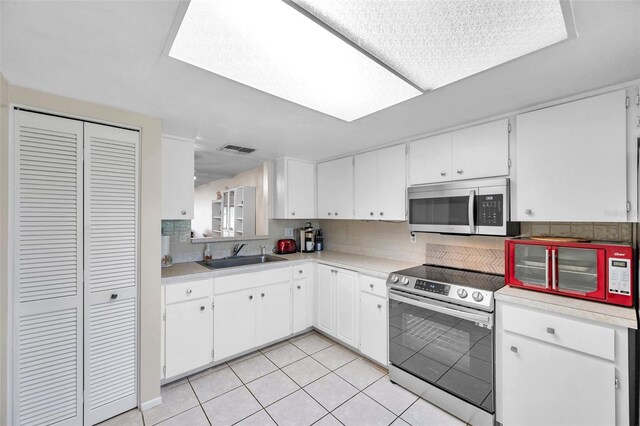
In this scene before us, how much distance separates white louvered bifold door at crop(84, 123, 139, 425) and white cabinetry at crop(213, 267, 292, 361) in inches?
27.3

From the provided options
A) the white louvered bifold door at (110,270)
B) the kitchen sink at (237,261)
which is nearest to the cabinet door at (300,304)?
the kitchen sink at (237,261)

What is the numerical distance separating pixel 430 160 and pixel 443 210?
1.57 ft

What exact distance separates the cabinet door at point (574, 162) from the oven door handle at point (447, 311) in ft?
2.47

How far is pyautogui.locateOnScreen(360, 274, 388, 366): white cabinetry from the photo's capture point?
246 cm

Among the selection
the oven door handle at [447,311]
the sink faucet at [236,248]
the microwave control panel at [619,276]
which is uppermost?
the microwave control panel at [619,276]

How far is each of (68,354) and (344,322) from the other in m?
2.20

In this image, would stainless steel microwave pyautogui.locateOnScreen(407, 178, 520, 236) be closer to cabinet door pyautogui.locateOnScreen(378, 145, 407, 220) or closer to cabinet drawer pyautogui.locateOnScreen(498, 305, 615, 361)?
cabinet door pyautogui.locateOnScreen(378, 145, 407, 220)

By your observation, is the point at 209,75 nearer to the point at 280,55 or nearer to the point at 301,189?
the point at 280,55

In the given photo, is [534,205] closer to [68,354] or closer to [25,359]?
[68,354]

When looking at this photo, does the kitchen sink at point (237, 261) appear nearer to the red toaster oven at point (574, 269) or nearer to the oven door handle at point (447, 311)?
the oven door handle at point (447, 311)

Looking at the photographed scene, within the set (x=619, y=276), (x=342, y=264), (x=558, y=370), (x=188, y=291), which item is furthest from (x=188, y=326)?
(x=619, y=276)

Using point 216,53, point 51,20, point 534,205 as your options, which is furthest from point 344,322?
point 51,20

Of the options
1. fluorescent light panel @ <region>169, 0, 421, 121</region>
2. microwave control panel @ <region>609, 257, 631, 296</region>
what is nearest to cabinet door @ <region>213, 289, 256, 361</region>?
fluorescent light panel @ <region>169, 0, 421, 121</region>

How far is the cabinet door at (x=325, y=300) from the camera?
3002 mm
